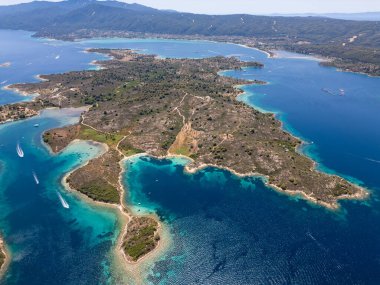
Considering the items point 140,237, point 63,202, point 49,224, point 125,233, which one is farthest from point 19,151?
point 140,237

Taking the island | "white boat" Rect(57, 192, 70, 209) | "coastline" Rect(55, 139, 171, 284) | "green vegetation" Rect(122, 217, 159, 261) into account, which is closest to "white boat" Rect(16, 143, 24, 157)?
the island

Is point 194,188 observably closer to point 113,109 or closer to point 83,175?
point 83,175

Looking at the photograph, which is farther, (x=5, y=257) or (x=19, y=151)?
(x=19, y=151)

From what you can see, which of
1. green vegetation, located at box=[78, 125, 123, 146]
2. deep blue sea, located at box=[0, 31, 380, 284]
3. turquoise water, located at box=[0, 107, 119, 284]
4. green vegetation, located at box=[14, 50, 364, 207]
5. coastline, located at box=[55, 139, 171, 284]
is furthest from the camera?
green vegetation, located at box=[78, 125, 123, 146]

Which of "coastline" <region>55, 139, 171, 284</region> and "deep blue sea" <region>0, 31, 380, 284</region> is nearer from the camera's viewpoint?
"deep blue sea" <region>0, 31, 380, 284</region>

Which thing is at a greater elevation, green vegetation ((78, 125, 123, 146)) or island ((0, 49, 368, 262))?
island ((0, 49, 368, 262))

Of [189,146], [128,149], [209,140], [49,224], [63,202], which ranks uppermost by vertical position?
[49,224]

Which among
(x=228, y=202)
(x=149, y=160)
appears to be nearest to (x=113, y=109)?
(x=149, y=160)

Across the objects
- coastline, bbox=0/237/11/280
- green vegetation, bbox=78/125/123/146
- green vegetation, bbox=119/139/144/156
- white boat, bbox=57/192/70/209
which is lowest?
green vegetation, bbox=78/125/123/146

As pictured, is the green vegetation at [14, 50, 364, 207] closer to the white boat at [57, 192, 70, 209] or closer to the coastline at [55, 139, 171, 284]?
the coastline at [55, 139, 171, 284]

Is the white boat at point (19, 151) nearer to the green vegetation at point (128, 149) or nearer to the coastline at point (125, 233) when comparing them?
the coastline at point (125, 233)

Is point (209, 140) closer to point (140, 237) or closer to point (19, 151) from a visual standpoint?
point (140, 237)
